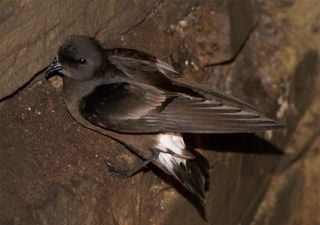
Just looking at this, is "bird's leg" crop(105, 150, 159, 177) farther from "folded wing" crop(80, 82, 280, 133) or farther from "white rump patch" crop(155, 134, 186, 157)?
"folded wing" crop(80, 82, 280, 133)

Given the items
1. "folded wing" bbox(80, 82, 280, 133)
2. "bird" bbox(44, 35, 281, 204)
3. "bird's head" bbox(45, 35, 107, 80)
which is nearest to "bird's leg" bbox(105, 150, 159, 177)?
"bird" bbox(44, 35, 281, 204)

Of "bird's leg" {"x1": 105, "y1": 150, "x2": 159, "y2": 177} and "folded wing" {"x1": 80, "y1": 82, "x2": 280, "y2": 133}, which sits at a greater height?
"folded wing" {"x1": 80, "y1": 82, "x2": 280, "y2": 133}

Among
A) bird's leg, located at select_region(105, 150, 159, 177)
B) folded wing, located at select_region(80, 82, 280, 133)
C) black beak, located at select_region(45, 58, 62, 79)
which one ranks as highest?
black beak, located at select_region(45, 58, 62, 79)

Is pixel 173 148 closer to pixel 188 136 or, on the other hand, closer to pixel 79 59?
pixel 188 136

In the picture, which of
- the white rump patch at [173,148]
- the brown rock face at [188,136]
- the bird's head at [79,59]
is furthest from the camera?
the white rump patch at [173,148]

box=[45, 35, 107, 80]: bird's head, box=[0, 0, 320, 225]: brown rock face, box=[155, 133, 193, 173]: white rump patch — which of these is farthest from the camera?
box=[155, 133, 193, 173]: white rump patch

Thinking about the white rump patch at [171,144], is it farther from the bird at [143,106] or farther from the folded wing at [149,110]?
the folded wing at [149,110]

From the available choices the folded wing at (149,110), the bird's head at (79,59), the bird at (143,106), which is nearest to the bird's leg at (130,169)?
the bird at (143,106)

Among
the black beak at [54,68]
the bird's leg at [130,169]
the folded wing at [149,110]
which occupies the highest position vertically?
the black beak at [54,68]
